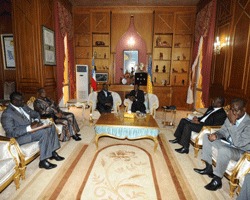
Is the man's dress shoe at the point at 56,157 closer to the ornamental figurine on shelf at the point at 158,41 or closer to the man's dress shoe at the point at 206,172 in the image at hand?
the man's dress shoe at the point at 206,172

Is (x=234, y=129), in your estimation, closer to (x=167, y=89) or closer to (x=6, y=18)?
(x=167, y=89)

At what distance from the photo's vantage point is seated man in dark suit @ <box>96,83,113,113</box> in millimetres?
4914

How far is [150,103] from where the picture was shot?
16.8ft

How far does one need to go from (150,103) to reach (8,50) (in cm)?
477

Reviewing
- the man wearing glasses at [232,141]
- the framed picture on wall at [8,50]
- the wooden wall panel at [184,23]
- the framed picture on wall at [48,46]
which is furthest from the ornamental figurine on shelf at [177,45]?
the framed picture on wall at [8,50]

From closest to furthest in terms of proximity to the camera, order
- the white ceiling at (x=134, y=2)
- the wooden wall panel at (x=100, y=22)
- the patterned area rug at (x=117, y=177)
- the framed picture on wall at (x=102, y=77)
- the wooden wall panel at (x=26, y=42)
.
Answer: the patterned area rug at (x=117, y=177) → the wooden wall panel at (x=26, y=42) → the white ceiling at (x=134, y=2) → the wooden wall panel at (x=100, y=22) → the framed picture on wall at (x=102, y=77)

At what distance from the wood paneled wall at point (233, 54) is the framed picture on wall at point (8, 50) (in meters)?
6.12

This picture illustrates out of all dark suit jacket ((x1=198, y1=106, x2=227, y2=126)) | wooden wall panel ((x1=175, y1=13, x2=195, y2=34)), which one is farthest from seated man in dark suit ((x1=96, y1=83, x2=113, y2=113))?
wooden wall panel ((x1=175, y1=13, x2=195, y2=34))

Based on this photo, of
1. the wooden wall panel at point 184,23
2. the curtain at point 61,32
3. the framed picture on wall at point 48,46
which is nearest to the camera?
the framed picture on wall at point 48,46

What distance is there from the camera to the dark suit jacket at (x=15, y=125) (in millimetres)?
2439

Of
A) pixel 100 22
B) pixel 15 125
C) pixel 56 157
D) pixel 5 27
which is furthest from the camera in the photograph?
pixel 100 22

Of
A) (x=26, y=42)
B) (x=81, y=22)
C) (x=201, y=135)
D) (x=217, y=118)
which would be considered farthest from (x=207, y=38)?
(x=26, y=42)

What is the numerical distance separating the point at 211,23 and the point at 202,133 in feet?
11.7

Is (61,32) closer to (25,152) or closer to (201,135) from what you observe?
(25,152)
